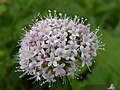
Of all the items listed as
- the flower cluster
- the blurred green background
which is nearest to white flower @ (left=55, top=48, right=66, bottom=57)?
the flower cluster

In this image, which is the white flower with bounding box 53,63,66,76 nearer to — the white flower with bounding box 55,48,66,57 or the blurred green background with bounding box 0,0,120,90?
the white flower with bounding box 55,48,66,57

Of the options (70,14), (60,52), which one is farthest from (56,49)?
(70,14)

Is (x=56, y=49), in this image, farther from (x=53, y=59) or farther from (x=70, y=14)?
(x=70, y=14)

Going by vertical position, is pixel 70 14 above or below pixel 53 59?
above

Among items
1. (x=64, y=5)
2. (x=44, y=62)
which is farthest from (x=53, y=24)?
(x=64, y=5)

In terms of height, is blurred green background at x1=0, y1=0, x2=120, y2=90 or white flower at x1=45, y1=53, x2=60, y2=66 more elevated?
blurred green background at x1=0, y1=0, x2=120, y2=90

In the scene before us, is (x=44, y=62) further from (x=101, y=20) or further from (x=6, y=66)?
(x=101, y=20)

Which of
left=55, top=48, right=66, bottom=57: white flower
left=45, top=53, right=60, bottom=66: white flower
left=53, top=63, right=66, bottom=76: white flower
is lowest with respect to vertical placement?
left=53, top=63, right=66, bottom=76: white flower
